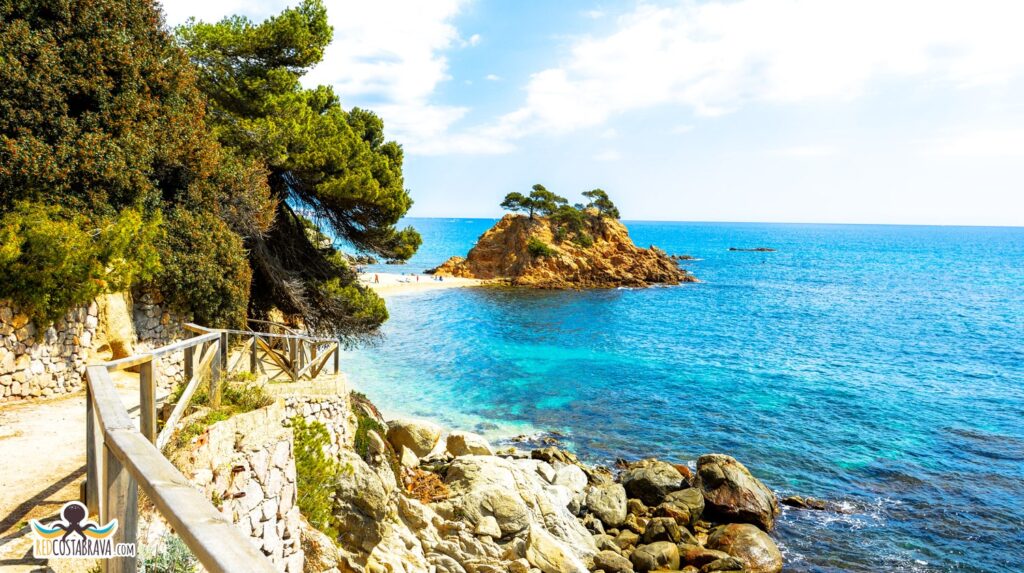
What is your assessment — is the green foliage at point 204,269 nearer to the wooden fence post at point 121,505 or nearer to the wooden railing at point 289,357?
the wooden railing at point 289,357

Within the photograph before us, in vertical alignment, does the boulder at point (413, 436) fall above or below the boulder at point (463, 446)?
above

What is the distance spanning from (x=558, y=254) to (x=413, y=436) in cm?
5902

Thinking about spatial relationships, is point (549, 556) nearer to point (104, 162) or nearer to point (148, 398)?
point (148, 398)

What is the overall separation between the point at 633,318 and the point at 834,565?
37.8 metres

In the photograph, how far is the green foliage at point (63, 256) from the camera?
11.3 meters

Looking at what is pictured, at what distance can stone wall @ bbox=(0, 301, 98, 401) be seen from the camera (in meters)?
11.2

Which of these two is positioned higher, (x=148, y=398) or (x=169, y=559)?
(x=148, y=398)

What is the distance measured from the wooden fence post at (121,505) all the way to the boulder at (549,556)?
11512 millimetres

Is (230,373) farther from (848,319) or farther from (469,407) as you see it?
(848,319)

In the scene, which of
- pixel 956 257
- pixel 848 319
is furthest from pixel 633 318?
pixel 956 257

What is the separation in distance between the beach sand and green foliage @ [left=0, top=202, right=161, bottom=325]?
50.3 m

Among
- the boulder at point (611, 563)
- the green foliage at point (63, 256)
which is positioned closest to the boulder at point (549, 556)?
the boulder at point (611, 563)

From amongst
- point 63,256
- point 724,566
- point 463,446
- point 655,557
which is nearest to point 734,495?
point 724,566

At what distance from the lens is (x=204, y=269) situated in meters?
15.4
